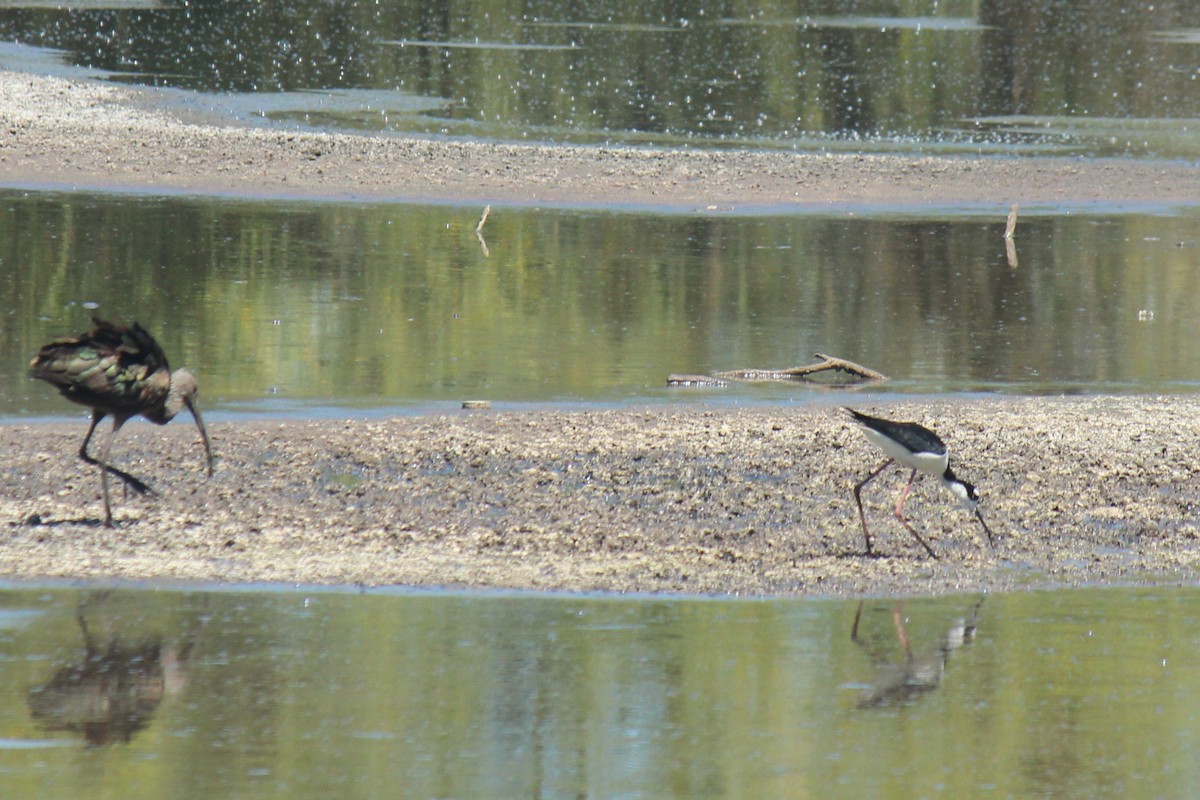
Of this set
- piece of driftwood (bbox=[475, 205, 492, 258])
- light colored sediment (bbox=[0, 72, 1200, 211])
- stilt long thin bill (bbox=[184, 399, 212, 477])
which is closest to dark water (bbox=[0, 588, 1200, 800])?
stilt long thin bill (bbox=[184, 399, 212, 477])

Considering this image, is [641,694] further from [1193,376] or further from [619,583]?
[1193,376]

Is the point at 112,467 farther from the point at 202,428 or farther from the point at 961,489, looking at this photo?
the point at 961,489

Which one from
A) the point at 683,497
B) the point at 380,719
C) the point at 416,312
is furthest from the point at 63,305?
the point at 380,719

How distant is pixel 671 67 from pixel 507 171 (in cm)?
1518

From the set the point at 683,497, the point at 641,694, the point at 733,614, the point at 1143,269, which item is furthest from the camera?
the point at 1143,269

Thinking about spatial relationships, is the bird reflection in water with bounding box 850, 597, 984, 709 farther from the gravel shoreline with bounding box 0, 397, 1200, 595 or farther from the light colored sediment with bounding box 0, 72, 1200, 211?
the light colored sediment with bounding box 0, 72, 1200, 211

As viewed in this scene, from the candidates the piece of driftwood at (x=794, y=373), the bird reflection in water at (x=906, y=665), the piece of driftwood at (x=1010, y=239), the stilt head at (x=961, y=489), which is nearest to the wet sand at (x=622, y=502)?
the stilt head at (x=961, y=489)

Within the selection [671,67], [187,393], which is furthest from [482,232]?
[671,67]

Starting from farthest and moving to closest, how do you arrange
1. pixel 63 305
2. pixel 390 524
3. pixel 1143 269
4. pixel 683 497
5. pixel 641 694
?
pixel 1143 269
pixel 63 305
pixel 683 497
pixel 390 524
pixel 641 694

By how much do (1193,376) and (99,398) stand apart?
8.56 m

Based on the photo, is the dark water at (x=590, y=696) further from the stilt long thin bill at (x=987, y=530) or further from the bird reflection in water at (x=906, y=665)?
the stilt long thin bill at (x=987, y=530)

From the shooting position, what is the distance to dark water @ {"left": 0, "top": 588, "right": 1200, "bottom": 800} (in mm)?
6594

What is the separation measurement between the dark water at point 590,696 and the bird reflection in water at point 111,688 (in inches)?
0.5

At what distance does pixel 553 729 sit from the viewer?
7082mm
